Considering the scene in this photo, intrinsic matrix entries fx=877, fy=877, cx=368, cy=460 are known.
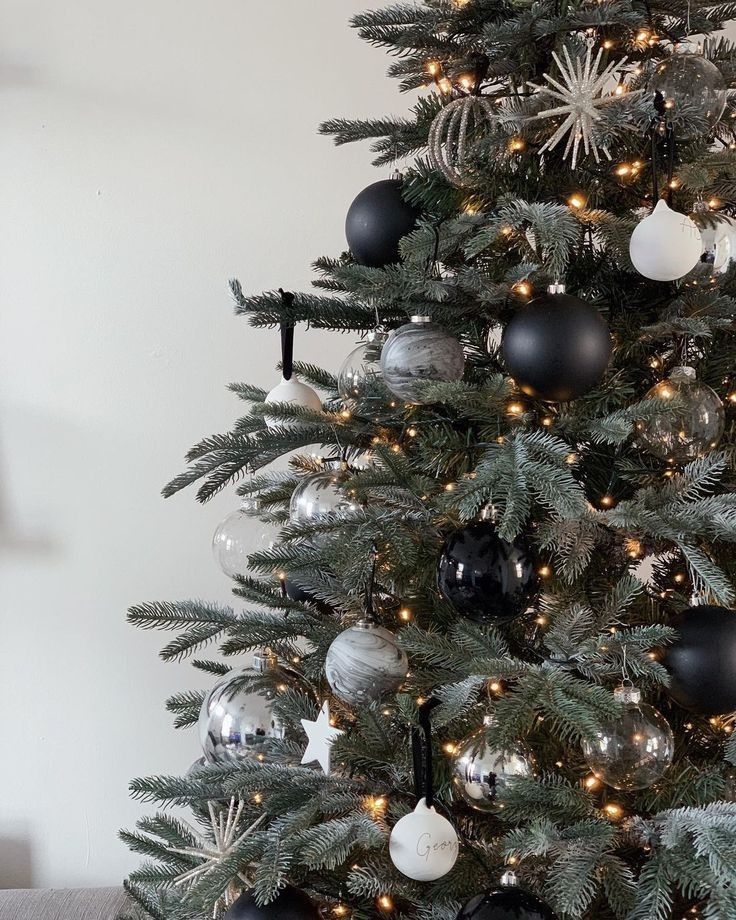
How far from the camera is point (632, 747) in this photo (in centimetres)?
70

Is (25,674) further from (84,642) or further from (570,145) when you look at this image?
(570,145)

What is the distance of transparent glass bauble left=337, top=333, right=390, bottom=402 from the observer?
929 mm

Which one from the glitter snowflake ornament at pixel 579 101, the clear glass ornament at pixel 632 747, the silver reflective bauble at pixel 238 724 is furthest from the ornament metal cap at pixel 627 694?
the glitter snowflake ornament at pixel 579 101

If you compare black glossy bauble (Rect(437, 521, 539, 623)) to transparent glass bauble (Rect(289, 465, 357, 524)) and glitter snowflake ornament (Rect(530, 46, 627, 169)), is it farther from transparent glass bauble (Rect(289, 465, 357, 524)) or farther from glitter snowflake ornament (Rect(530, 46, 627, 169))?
glitter snowflake ornament (Rect(530, 46, 627, 169))

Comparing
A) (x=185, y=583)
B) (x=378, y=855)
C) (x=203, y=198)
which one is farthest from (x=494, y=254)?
(x=185, y=583)

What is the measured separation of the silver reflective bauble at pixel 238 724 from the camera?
0.86m

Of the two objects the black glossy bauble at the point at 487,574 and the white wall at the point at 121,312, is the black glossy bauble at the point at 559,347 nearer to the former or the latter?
the black glossy bauble at the point at 487,574

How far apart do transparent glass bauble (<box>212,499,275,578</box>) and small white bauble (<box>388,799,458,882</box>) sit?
0.45m

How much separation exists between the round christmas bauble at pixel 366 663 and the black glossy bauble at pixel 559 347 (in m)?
0.26

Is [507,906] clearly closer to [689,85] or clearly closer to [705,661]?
[705,661]

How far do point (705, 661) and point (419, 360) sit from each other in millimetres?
349

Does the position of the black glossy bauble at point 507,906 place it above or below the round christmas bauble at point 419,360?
below

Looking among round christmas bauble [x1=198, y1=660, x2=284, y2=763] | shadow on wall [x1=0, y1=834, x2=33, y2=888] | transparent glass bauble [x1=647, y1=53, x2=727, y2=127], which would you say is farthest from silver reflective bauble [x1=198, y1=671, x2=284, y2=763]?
shadow on wall [x1=0, y1=834, x2=33, y2=888]

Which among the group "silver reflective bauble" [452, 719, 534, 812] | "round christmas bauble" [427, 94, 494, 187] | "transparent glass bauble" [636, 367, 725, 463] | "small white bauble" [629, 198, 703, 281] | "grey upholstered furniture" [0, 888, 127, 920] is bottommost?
"grey upholstered furniture" [0, 888, 127, 920]
